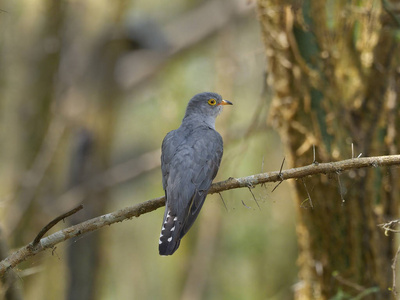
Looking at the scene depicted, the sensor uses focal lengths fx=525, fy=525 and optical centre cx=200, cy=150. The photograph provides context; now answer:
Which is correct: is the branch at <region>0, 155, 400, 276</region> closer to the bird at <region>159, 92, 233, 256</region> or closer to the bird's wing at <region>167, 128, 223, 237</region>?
the bird at <region>159, 92, 233, 256</region>

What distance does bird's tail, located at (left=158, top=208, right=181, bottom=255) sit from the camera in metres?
3.36

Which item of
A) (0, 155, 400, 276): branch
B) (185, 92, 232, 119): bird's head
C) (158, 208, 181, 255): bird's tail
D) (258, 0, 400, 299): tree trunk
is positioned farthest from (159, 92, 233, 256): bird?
(258, 0, 400, 299): tree trunk

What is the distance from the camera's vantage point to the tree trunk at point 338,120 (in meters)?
4.89

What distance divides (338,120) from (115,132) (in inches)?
226

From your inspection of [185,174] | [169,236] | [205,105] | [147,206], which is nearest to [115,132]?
[205,105]

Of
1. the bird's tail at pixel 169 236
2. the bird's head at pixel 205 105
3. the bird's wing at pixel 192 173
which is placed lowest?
the bird's tail at pixel 169 236

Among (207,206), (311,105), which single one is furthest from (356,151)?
(207,206)

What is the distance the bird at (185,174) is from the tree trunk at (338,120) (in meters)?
1.02

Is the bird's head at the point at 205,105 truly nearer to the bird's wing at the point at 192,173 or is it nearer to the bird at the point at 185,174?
the bird at the point at 185,174

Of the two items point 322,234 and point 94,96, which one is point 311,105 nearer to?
point 322,234

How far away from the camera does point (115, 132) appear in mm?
9969

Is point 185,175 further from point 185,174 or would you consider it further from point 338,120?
point 338,120

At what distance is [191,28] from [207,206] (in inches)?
139

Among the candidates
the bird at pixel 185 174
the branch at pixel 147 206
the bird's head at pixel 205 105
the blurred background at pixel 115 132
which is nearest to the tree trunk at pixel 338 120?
the bird's head at pixel 205 105
